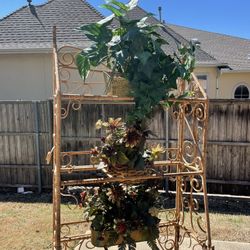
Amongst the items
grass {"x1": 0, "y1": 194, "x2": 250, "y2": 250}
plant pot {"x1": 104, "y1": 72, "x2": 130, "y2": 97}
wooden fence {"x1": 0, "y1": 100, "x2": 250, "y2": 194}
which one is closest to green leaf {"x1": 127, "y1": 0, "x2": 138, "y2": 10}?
plant pot {"x1": 104, "y1": 72, "x2": 130, "y2": 97}

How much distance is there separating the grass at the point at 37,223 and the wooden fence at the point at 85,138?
0.46m

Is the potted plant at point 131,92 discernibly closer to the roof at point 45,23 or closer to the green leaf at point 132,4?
the green leaf at point 132,4

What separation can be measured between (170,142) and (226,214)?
55.9 inches

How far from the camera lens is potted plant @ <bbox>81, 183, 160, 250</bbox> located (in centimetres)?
264

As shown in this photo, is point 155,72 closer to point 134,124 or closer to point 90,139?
point 134,124

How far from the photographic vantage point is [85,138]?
588 centimetres

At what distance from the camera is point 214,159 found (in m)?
5.66

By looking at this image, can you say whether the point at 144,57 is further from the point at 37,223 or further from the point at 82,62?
the point at 37,223

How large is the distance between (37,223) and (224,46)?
13061 millimetres

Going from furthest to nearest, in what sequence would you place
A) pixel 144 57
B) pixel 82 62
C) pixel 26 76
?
pixel 26 76 < pixel 82 62 < pixel 144 57

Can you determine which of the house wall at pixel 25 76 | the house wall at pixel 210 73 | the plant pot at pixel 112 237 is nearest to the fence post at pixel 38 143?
the house wall at pixel 25 76

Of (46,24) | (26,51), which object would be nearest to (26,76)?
(26,51)

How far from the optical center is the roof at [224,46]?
12.6 m

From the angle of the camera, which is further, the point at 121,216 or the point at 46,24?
the point at 46,24
